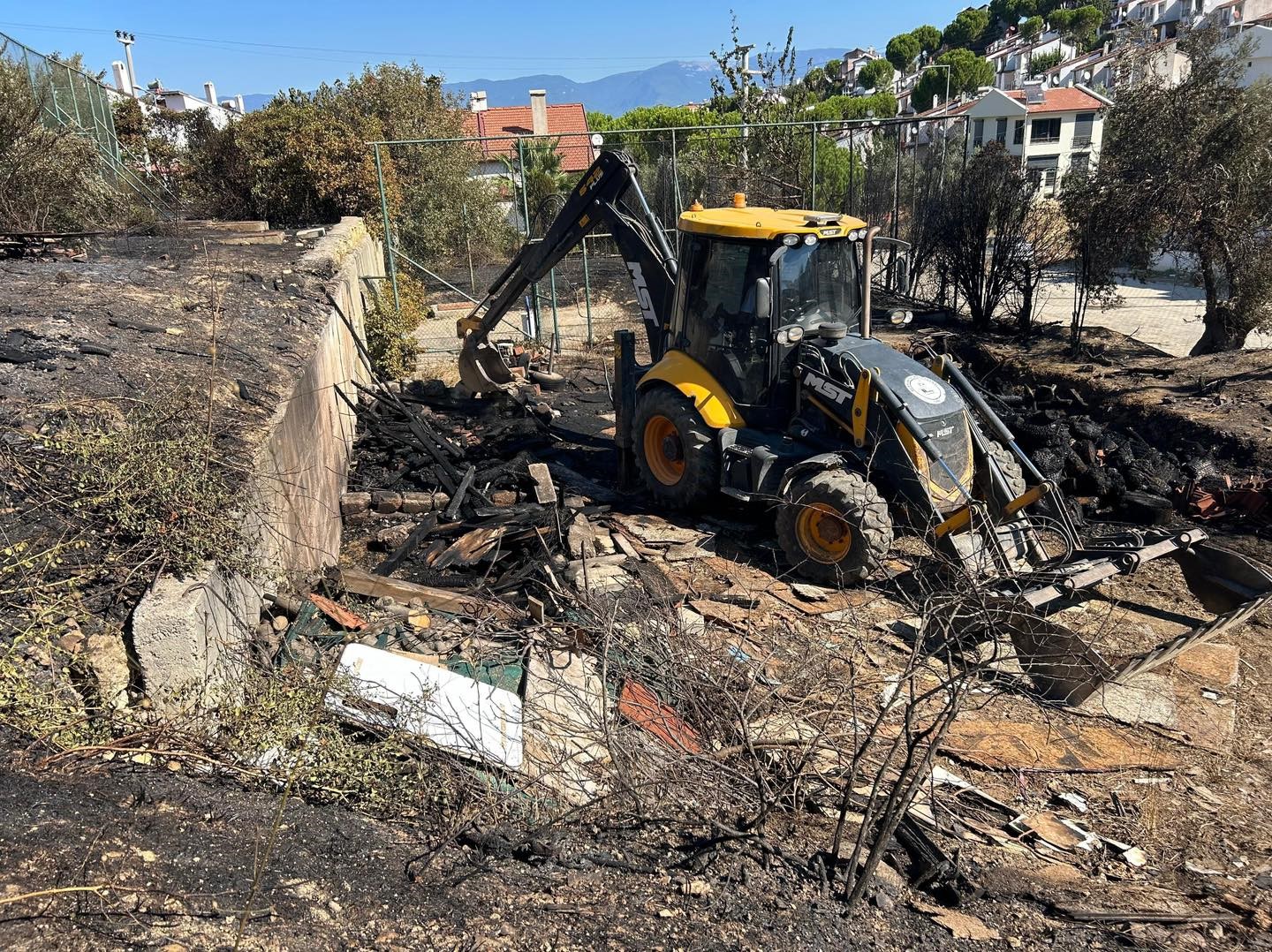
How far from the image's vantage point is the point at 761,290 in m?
6.59

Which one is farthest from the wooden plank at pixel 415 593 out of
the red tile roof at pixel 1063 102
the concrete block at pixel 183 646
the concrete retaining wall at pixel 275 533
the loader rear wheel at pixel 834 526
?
the red tile roof at pixel 1063 102

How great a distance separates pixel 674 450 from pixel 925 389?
2237 millimetres

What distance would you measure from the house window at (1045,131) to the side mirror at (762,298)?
42.4 m

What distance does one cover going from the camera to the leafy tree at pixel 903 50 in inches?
3720

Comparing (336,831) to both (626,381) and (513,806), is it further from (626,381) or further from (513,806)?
(626,381)

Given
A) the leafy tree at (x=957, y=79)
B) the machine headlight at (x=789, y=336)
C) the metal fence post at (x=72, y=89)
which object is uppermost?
the leafy tree at (x=957, y=79)

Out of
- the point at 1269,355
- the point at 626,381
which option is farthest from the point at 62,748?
the point at 1269,355

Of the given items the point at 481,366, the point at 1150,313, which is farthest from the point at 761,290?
the point at 1150,313

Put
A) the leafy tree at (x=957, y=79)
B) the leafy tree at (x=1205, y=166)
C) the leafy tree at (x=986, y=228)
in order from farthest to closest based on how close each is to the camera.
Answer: the leafy tree at (x=957, y=79), the leafy tree at (x=986, y=228), the leafy tree at (x=1205, y=166)

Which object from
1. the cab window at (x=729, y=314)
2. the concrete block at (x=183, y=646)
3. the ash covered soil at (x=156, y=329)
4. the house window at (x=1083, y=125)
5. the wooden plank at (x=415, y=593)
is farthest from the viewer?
the house window at (x=1083, y=125)

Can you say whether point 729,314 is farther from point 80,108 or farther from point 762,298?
point 80,108

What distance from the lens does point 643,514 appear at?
793 cm

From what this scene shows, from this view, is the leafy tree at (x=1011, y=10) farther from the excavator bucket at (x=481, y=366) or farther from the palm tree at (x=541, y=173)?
the excavator bucket at (x=481, y=366)

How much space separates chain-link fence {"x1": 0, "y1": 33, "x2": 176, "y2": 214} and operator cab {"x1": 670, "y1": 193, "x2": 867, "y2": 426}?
35.1 ft
